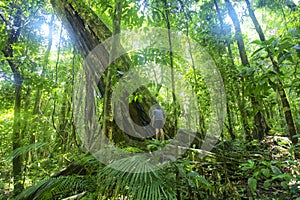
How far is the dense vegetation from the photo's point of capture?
1391 mm

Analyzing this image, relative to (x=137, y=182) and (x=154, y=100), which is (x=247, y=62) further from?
(x=137, y=182)

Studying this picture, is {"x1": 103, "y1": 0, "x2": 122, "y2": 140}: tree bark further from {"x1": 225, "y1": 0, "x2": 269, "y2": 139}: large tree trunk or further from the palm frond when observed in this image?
{"x1": 225, "y1": 0, "x2": 269, "y2": 139}: large tree trunk

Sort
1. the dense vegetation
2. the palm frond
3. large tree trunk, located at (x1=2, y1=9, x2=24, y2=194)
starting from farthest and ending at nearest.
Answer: large tree trunk, located at (x1=2, y1=9, x2=24, y2=194) < the dense vegetation < the palm frond

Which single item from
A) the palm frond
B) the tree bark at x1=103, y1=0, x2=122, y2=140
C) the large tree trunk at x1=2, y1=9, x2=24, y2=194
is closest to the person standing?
the tree bark at x1=103, y1=0, x2=122, y2=140

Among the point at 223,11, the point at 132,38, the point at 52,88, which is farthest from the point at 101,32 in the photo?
the point at 223,11

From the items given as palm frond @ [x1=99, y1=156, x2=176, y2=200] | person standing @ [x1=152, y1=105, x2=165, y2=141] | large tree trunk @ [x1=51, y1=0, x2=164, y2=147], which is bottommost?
palm frond @ [x1=99, y1=156, x2=176, y2=200]

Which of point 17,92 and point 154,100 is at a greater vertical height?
point 17,92

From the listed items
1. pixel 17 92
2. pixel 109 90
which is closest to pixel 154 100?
pixel 109 90

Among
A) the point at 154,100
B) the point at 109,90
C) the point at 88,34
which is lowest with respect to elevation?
the point at 109,90

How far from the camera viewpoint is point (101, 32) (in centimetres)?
332

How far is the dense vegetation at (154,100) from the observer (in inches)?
54.7

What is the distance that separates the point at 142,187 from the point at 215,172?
101 cm

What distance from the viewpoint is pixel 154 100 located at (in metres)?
3.28

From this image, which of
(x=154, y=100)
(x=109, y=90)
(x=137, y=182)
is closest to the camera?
(x=137, y=182)
